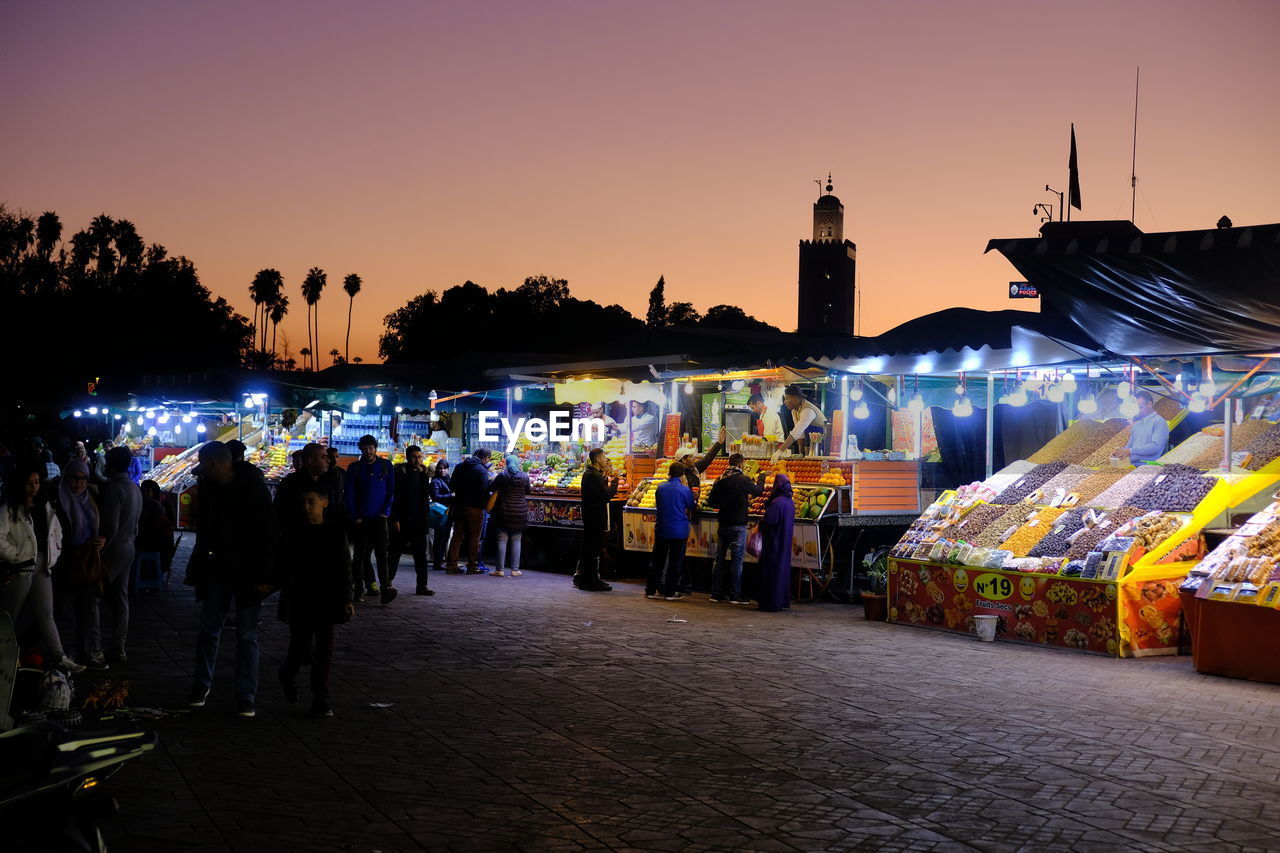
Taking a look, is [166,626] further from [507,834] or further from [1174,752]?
[1174,752]

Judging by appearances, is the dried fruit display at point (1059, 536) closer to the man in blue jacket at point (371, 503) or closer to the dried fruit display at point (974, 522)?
the dried fruit display at point (974, 522)

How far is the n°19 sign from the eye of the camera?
11336 mm

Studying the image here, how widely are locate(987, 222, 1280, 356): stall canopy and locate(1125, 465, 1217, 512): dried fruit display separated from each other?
1.64 metres

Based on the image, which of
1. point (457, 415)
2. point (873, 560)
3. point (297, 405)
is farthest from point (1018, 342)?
point (297, 405)

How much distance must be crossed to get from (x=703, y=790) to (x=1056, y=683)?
4264 millimetres

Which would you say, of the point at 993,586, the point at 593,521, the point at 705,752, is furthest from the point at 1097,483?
the point at 705,752

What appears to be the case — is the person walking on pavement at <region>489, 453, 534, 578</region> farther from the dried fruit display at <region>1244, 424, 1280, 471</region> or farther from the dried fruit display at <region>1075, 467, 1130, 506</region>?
the dried fruit display at <region>1244, 424, 1280, 471</region>

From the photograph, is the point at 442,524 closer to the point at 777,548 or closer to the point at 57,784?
the point at 777,548

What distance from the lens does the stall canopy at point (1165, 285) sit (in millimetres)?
8648

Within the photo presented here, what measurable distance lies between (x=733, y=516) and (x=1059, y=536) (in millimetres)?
3886

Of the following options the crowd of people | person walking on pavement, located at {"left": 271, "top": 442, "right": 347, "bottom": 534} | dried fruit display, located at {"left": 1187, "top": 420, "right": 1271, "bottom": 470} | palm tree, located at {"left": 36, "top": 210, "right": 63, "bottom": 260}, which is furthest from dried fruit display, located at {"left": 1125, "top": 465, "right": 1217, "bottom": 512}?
palm tree, located at {"left": 36, "top": 210, "right": 63, "bottom": 260}

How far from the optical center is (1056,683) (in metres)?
9.01

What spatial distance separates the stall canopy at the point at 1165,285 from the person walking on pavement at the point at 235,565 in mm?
6182

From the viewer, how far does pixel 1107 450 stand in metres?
13.2
